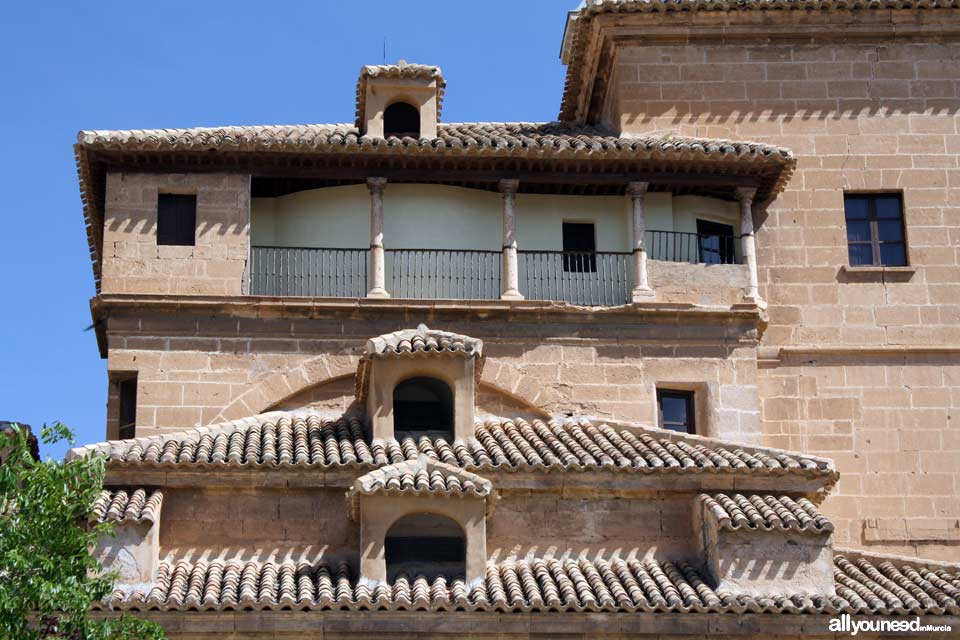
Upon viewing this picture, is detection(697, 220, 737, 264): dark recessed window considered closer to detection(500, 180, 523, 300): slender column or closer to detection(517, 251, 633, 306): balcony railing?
detection(517, 251, 633, 306): balcony railing

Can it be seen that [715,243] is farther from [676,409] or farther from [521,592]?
[521,592]

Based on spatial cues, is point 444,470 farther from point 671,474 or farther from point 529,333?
point 529,333

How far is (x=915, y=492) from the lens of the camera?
84.7 feet

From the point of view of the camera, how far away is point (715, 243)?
88.0 ft

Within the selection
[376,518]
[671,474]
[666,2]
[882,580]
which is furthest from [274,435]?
[666,2]

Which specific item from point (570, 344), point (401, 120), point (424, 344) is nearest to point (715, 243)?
point (570, 344)

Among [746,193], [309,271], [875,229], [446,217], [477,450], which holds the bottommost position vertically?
[477,450]

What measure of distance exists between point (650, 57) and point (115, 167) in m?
7.68

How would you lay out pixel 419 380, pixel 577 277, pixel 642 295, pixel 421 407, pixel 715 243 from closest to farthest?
pixel 419 380, pixel 421 407, pixel 642 295, pixel 577 277, pixel 715 243

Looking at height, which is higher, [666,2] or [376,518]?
[666,2]

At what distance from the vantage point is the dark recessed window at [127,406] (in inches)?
984

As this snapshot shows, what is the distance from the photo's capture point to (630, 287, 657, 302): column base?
2573 centimetres

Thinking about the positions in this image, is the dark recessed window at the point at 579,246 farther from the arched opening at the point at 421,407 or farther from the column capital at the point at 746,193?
the arched opening at the point at 421,407

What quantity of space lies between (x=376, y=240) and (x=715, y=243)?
4.59 metres
